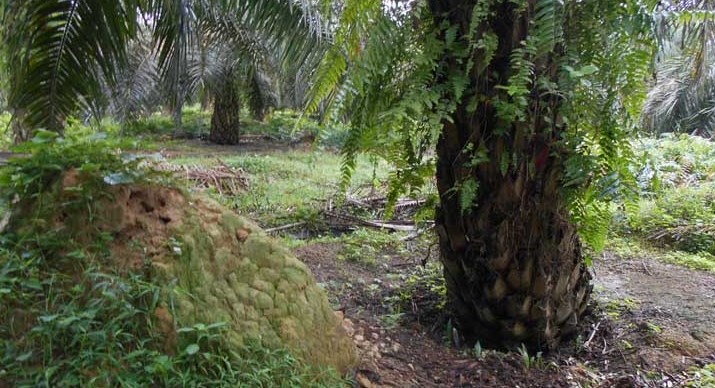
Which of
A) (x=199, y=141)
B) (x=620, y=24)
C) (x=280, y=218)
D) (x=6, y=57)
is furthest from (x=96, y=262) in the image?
(x=199, y=141)

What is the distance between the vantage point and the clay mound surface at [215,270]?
213 cm

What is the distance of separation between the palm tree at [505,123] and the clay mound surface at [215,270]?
0.66m

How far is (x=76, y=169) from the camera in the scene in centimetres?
226

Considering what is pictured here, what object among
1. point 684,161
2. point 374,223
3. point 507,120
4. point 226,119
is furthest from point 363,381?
point 226,119

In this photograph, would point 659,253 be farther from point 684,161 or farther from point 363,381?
point 684,161

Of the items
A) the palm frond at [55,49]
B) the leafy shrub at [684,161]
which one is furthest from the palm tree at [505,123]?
the leafy shrub at [684,161]

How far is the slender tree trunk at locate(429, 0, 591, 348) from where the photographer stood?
2504mm

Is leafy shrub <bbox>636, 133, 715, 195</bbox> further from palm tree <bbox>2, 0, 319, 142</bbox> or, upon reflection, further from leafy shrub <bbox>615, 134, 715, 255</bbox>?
palm tree <bbox>2, 0, 319, 142</bbox>

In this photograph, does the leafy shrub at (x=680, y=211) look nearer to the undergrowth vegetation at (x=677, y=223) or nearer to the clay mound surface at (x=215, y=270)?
the undergrowth vegetation at (x=677, y=223)

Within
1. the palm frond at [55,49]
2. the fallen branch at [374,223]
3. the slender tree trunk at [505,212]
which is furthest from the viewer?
the fallen branch at [374,223]

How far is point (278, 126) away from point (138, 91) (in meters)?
8.72

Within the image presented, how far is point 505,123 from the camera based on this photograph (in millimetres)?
2510

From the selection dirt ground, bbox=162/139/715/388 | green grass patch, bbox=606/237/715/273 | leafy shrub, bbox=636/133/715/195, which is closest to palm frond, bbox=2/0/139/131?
dirt ground, bbox=162/139/715/388

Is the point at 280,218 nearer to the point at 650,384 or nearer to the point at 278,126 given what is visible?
the point at 650,384
